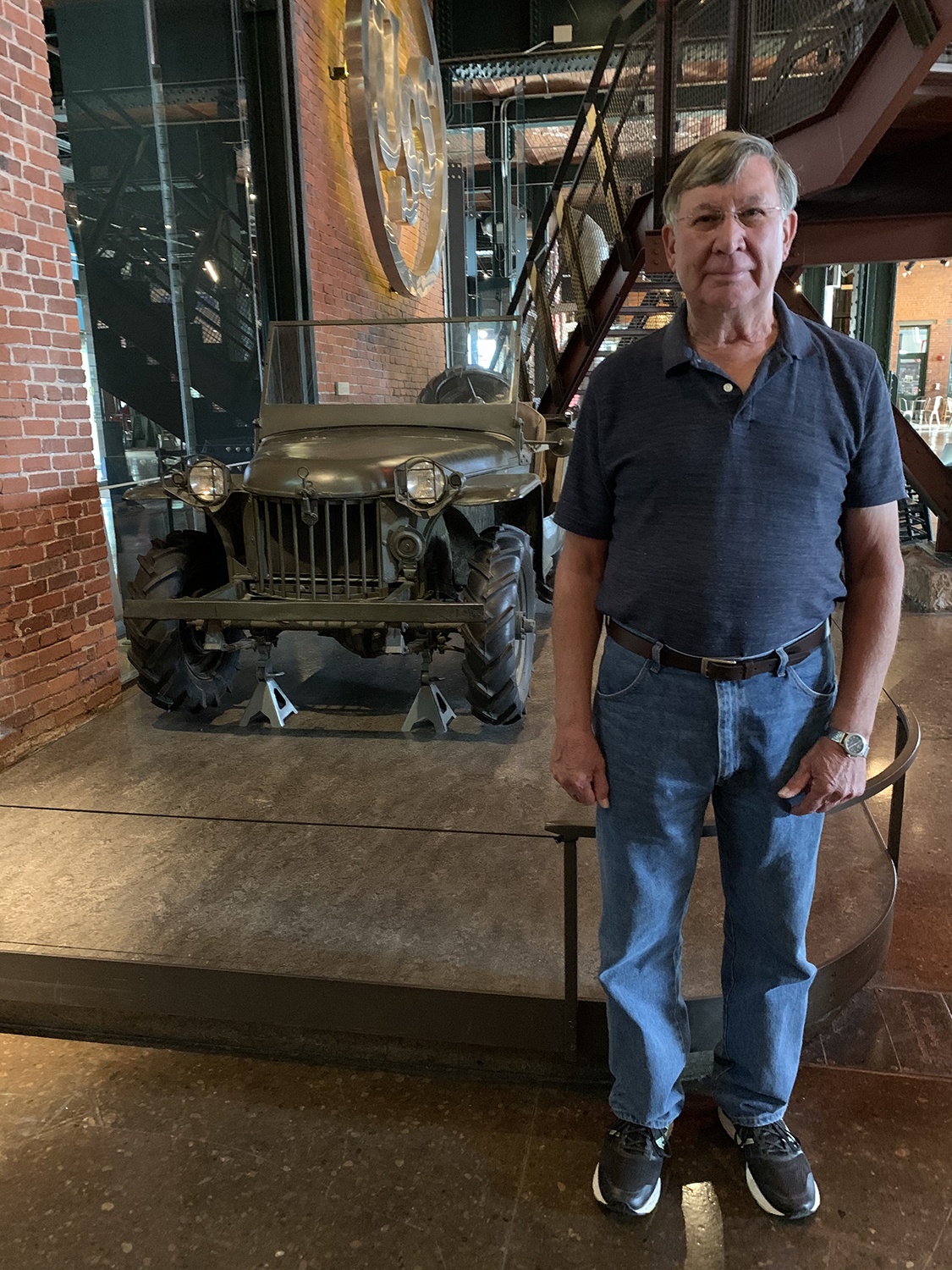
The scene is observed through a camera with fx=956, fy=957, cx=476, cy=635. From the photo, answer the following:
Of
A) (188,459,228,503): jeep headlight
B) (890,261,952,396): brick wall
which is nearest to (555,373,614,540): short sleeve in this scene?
(188,459,228,503): jeep headlight

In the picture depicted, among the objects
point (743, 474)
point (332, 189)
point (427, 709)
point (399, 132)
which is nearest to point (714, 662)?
point (743, 474)

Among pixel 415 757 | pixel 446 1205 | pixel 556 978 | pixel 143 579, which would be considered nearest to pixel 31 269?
pixel 143 579

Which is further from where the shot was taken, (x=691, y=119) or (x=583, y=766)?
(x=691, y=119)

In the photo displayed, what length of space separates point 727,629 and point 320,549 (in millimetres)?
2373

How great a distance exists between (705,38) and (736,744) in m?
4.74

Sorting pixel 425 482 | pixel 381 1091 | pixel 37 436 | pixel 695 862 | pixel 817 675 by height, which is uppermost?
pixel 37 436

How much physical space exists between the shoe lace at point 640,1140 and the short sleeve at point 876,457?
1.08 meters

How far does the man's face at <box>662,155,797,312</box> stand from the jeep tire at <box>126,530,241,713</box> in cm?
254

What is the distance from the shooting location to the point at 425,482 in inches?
129

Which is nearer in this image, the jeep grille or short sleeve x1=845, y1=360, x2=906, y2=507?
short sleeve x1=845, y1=360, x2=906, y2=507

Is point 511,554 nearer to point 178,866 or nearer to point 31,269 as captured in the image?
point 178,866

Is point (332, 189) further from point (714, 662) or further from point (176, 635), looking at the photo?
point (714, 662)

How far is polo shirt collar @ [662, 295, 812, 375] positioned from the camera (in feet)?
4.42

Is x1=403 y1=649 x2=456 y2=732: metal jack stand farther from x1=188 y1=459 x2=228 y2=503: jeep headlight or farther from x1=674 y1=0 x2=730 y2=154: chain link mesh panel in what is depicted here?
x1=674 y1=0 x2=730 y2=154: chain link mesh panel
